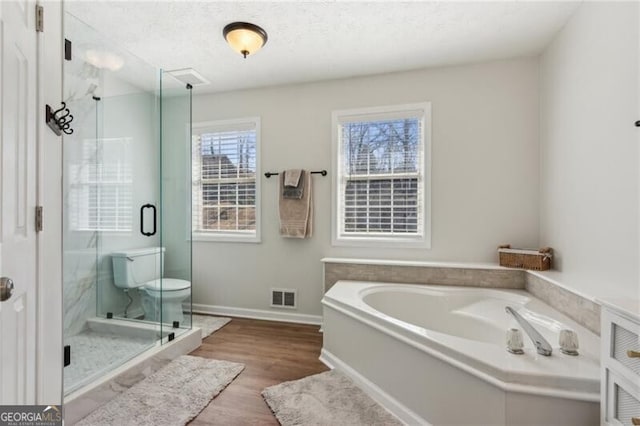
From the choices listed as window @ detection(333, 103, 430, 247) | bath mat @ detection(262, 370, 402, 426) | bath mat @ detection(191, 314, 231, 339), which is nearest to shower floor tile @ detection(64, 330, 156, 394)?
bath mat @ detection(191, 314, 231, 339)

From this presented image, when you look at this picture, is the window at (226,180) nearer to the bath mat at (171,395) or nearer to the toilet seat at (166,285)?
the toilet seat at (166,285)

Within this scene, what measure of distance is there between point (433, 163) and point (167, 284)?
2705 millimetres

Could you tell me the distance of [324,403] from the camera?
1.85 m

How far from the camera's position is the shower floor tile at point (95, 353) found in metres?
1.83

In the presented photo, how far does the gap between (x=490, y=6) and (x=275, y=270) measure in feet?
9.60

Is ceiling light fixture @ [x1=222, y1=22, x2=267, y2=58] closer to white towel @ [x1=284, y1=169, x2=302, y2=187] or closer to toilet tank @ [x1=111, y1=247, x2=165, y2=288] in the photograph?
white towel @ [x1=284, y1=169, x2=302, y2=187]

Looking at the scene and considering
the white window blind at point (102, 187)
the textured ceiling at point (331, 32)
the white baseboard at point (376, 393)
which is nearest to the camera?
the white baseboard at point (376, 393)

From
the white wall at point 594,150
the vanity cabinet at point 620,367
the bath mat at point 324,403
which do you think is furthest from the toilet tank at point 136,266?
the white wall at point 594,150

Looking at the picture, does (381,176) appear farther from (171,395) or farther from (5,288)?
(5,288)

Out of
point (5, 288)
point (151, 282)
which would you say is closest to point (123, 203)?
point (151, 282)

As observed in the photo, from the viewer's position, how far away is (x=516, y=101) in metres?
2.81

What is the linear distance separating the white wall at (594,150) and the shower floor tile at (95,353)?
9.88 ft

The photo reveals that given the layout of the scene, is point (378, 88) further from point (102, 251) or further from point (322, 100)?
point (102, 251)

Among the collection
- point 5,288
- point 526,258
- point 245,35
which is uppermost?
point 245,35
